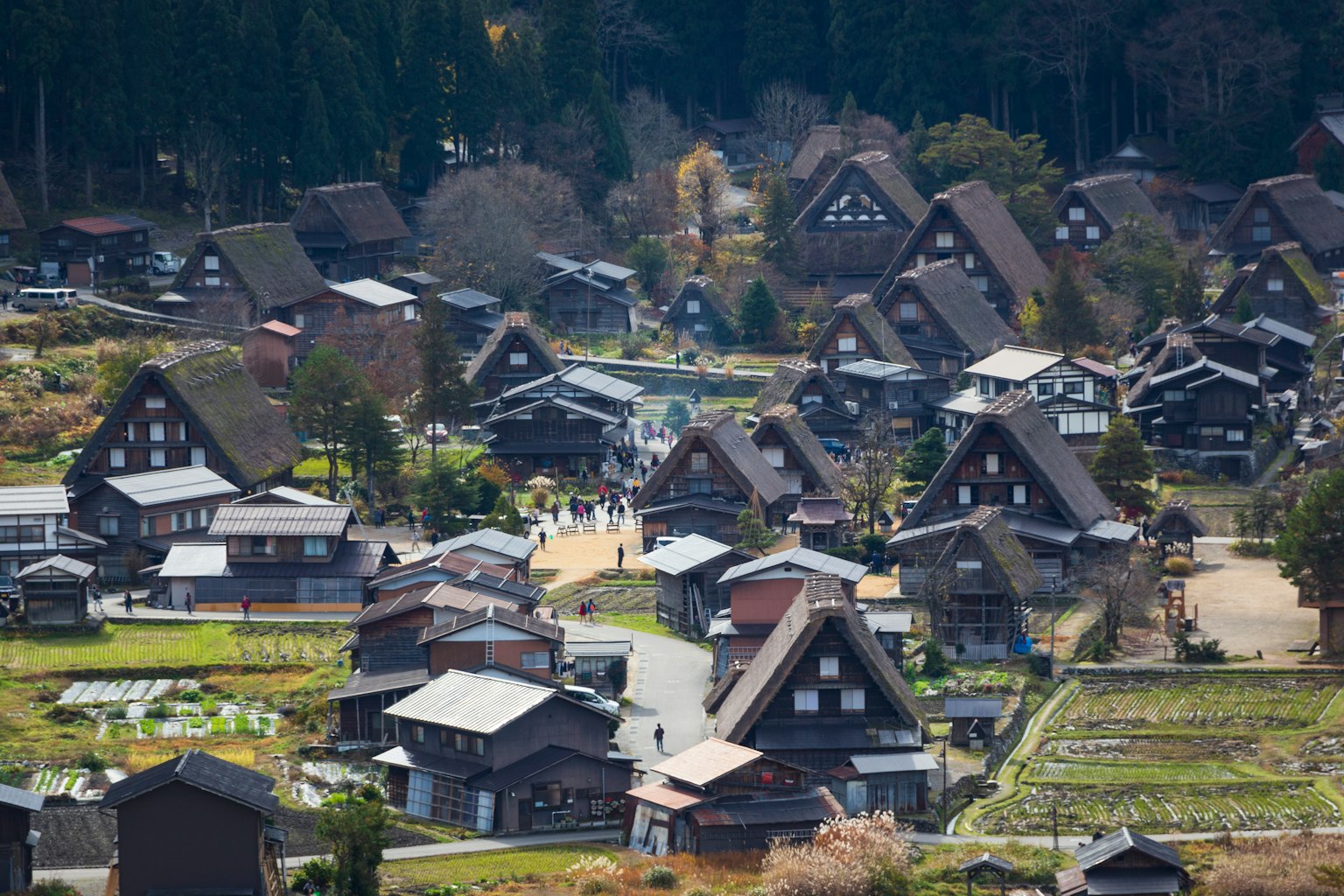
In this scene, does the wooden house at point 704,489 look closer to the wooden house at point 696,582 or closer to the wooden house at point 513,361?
the wooden house at point 696,582

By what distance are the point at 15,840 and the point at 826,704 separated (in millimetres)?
15713

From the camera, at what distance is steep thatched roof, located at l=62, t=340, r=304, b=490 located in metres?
67.1

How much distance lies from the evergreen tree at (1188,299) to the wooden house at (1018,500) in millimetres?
18469

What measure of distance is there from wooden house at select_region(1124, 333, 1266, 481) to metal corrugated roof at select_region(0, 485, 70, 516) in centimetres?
3089

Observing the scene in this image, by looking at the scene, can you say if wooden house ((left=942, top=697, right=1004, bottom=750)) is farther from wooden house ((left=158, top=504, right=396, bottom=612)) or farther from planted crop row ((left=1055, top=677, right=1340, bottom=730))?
wooden house ((left=158, top=504, right=396, bottom=612))

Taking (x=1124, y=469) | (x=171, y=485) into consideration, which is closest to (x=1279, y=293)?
(x=1124, y=469)

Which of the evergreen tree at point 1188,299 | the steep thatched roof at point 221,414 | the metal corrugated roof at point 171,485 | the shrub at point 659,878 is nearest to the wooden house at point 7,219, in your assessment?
the steep thatched roof at point 221,414

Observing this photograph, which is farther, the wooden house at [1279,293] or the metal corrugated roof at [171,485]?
the wooden house at [1279,293]

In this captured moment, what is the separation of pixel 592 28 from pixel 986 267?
21.6m

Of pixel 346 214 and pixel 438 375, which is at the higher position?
pixel 346 214

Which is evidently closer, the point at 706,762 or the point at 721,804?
the point at 721,804

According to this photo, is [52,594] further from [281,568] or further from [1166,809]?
[1166,809]

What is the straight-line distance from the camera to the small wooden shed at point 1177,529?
64312 mm

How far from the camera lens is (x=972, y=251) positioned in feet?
287
